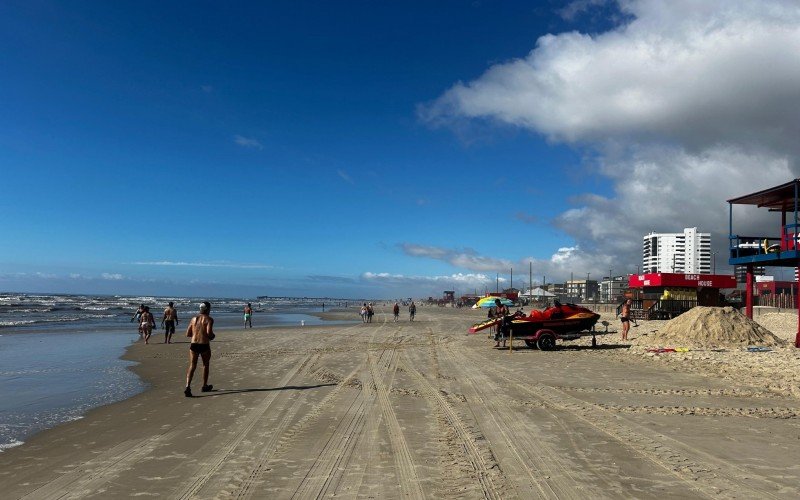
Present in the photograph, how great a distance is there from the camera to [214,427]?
7.22 metres

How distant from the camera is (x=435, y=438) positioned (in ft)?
21.6

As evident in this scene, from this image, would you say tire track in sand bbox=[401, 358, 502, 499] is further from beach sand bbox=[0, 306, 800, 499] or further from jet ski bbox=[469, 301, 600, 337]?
jet ski bbox=[469, 301, 600, 337]

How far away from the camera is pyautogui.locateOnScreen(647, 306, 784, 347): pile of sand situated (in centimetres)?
1748

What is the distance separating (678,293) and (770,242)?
44.9 feet

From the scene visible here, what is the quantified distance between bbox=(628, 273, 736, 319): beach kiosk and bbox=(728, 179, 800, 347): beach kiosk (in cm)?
1162

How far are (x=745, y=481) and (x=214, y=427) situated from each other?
662 cm

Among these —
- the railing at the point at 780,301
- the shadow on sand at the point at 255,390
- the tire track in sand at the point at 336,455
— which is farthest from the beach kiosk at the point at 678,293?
the tire track in sand at the point at 336,455

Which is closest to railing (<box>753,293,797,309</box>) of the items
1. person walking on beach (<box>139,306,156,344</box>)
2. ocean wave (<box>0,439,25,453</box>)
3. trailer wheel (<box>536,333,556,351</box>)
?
trailer wheel (<box>536,333,556,351</box>)

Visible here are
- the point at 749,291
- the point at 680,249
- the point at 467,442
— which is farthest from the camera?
the point at 680,249

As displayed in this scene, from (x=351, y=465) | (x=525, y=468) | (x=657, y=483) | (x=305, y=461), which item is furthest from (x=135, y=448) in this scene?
(x=657, y=483)

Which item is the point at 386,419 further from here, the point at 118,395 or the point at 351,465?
the point at 118,395

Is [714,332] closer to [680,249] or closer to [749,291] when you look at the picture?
[749,291]

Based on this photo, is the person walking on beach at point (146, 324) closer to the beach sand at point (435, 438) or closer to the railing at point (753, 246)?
the beach sand at point (435, 438)

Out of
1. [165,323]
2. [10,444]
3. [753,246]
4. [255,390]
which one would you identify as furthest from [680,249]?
[10,444]
